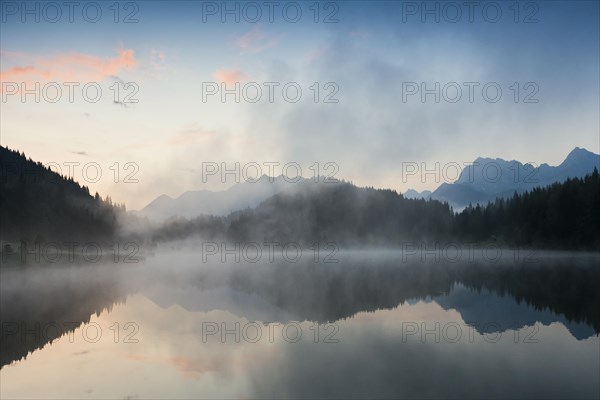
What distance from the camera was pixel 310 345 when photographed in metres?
25.2

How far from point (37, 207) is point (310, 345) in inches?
6597

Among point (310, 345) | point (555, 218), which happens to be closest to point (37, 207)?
point (310, 345)

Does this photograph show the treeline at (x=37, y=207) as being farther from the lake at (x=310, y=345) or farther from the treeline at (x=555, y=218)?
the treeline at (x=555, y=218)

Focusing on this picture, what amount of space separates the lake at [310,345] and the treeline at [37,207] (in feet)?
381

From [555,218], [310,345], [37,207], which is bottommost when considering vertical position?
[310,345]

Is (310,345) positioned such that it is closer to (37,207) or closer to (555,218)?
(555,218)

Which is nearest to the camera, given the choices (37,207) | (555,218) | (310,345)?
(310,345)

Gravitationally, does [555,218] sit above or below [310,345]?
above

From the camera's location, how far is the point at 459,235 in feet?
619

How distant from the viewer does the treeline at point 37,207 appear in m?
149

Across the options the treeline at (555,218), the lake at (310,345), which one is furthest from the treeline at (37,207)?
the treeline at (555,218)

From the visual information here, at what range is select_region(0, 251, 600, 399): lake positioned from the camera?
18281 millimetres

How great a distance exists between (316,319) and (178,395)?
1679 cm

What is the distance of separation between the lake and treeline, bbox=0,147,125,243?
116m
